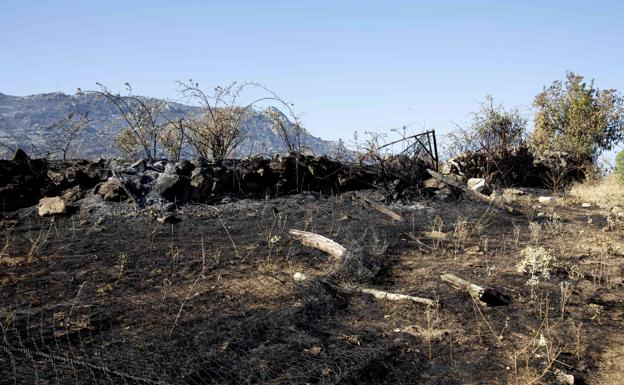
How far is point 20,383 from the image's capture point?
253cm

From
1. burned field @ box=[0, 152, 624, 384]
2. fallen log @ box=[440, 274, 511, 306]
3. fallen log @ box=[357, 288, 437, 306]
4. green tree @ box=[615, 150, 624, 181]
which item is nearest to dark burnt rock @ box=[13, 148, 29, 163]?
burned field @ box=[0, 152, 624, 384]

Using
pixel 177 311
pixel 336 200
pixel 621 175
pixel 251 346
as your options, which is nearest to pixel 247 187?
pixel 336 200

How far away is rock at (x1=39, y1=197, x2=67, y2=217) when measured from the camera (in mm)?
6449

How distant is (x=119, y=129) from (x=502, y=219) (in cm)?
948

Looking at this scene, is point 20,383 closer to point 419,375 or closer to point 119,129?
point 419,375

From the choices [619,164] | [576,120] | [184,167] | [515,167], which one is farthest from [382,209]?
[576,120]

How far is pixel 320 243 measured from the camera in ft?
17.9

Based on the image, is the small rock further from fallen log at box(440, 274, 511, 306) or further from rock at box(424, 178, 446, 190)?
rock at box(424, 178, 446, 190)

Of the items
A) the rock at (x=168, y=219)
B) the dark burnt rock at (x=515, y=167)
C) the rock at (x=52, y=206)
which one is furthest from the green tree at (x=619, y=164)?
the rock at (x=52, y=206)

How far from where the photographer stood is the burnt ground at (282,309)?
291cm

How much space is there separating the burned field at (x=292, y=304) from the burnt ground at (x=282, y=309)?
15 millimetres

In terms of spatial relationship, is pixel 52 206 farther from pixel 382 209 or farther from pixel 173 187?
pixel 382 209

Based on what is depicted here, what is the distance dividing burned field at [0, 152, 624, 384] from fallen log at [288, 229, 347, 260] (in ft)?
0.18

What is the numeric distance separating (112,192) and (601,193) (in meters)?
10.4
